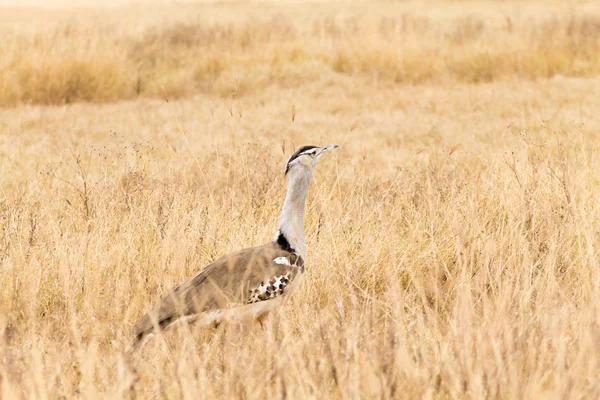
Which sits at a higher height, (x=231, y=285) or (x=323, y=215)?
(x=231, y=285)

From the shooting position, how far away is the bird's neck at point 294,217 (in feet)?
11.9

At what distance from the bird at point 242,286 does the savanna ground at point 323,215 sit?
0.28 feet

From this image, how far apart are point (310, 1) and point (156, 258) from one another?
2931cm

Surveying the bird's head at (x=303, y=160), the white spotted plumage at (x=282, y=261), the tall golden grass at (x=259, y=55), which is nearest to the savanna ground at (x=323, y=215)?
the tall golden grass at (x=259, y=55)

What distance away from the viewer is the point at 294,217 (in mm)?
3664

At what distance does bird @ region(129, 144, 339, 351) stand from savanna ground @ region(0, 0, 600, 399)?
0.28 feet

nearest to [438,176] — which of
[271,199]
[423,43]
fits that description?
[271,199]

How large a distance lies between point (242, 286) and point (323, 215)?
2.06 metres

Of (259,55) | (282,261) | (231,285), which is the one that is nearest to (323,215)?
(282,261)

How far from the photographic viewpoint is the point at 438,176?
5.86 metres

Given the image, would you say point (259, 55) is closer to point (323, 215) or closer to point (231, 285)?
point (323, 215)

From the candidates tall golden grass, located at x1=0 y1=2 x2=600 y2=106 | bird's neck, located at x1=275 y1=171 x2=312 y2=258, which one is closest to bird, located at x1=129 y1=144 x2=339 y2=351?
bird's neck, located at x1=275 y1=171 x2=312 y2=258

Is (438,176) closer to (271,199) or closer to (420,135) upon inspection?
(271,199)

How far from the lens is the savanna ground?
9.21 ft
